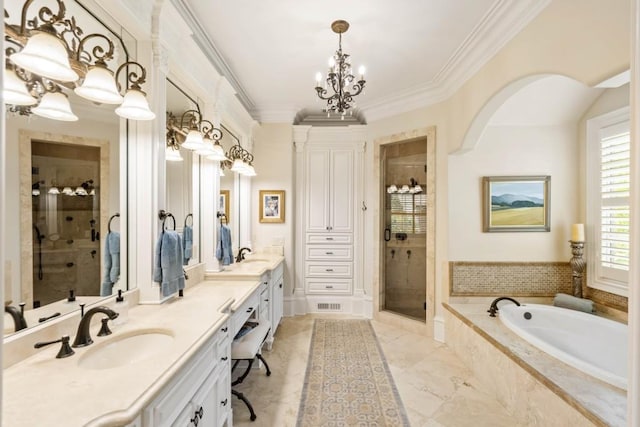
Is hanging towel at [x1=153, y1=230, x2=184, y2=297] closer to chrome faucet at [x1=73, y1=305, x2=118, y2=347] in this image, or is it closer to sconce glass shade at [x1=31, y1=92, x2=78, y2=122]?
chrome faucet at [x1=73, y1=305, x2=118, y2=347]

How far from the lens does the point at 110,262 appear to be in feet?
5.57

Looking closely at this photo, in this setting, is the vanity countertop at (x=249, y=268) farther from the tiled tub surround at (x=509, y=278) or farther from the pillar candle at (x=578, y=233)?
the pillar candle at (x=578, y=233)

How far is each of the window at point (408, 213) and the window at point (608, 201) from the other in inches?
66.0

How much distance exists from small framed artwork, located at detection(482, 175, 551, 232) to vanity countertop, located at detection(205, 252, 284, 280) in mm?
2443

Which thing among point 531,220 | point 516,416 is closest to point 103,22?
point 516,416

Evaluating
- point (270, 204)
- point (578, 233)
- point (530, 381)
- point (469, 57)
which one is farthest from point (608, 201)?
point (270, 204)

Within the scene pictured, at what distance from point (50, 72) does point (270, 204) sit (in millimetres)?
3129

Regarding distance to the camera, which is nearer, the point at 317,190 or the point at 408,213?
the point at 408,213

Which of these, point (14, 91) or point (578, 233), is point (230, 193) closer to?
point (14, 91)

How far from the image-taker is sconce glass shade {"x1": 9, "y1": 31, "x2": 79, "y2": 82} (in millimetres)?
1047

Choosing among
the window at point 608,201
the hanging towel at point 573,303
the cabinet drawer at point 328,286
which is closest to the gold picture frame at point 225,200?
the cabinet drawer at point 328,286

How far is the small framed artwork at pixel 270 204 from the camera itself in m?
4.18

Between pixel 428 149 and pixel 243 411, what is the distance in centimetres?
319

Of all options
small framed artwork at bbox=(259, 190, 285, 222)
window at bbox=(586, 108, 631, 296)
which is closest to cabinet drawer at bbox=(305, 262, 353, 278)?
small framed artwork at bbox=(259, 190, 285, 222)
